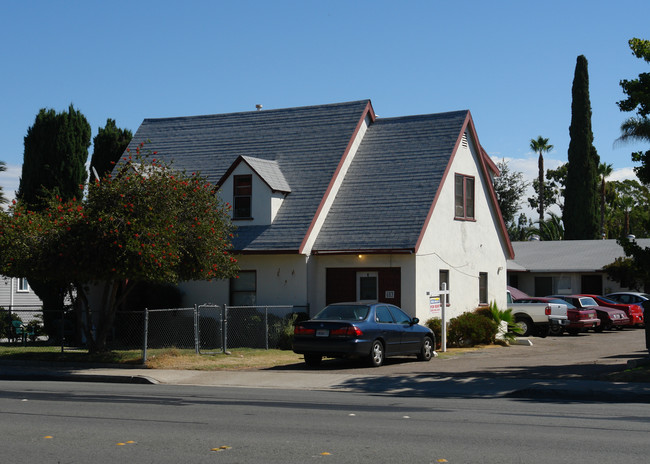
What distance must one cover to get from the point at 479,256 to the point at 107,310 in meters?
13.8

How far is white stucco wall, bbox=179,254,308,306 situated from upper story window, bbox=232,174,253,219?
1.60m

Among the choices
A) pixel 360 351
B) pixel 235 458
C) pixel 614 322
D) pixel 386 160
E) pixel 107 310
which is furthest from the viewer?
pixel 614 322

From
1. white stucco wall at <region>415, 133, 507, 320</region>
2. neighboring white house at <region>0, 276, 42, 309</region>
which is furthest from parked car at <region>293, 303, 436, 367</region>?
neighboring white house at <region>0, 276, 42, 309</region>

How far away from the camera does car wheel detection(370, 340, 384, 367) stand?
1994 cm

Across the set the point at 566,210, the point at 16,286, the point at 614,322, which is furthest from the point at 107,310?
the point at 566,210

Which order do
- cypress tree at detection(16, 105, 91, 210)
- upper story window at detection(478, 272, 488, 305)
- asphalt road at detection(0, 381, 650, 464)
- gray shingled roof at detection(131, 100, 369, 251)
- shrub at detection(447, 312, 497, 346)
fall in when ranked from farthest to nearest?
upper story window at detection(478, 272, 488, 305), cypress tree at detection(16, 105, 91, 210), gray shingled roof at detection(131, 100, 369, 251), shrub at detection(447, 312, 497, 346), asphalt road at detection(0, 381, 650, 464)

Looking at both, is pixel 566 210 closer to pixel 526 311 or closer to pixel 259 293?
pixel 526 311

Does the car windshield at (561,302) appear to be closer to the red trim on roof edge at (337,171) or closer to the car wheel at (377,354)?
the red trim on roof edge at (337,171)

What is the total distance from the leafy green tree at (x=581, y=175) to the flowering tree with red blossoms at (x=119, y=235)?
44.0m

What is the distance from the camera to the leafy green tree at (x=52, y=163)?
2805cm

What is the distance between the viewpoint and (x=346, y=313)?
20.2 m

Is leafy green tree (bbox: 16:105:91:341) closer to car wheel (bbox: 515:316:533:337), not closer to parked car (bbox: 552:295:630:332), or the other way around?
car wheel (bbox: 515:316:533:337)

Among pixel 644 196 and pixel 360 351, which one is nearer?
pixel 360 351

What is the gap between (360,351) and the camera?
63.6 feet
